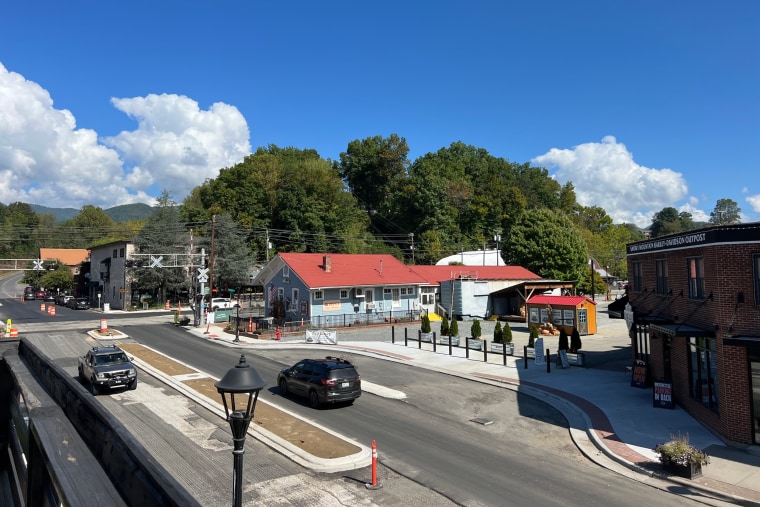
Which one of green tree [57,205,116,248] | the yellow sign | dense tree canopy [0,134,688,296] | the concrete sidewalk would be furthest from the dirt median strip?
green tree [57,205,116,248]

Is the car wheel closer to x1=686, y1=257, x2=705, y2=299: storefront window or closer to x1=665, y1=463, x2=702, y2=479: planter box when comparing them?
x1=665, y1=463, x2=702, y2=479: planter box

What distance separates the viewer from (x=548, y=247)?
210 ft

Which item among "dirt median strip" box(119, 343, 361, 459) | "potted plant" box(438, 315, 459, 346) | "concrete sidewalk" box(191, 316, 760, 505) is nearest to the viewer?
"concrete sidewalk" box(191, 316, 760, 505)

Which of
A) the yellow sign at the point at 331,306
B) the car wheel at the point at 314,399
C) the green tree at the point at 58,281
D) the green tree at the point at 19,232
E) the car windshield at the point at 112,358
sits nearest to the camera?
the car wheel at the point at 314,399

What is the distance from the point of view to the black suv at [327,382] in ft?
59.5

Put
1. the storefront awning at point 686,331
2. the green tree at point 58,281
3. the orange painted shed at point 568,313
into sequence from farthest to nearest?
1. the green tree at point 58,281
2. the orange painted shed at point 568,313
3. the storefront awning at point 686,331

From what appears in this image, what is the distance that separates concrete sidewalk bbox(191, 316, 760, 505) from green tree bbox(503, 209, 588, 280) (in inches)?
1113

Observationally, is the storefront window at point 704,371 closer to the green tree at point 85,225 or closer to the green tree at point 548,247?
the green tree at point 548,247

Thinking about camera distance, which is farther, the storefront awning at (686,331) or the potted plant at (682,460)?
the storefront awning at (686,331)

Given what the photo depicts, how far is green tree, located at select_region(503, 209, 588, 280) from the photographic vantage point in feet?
207

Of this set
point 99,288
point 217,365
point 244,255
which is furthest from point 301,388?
point 99,288

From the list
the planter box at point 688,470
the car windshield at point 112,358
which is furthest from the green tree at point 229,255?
the planter box at point 688,470

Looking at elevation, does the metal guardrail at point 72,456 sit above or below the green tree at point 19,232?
below

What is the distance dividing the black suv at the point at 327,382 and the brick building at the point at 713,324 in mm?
10865
